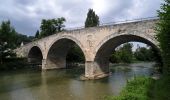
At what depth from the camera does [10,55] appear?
43.4 meters

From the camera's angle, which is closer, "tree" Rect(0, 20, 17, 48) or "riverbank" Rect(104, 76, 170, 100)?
"riverbank" Rect(104, 76, 170, 100)

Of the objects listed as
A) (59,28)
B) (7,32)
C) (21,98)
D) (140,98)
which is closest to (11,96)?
(21,98)

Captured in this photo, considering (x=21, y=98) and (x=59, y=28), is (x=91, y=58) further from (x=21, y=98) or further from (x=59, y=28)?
(x=59, y=28)

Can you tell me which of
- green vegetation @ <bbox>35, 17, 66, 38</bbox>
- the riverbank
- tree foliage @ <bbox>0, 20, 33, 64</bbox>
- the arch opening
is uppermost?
green vegetation @ <bbox>35, 17, 66, 38</bbox>

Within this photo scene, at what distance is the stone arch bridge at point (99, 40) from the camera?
81.4 feet

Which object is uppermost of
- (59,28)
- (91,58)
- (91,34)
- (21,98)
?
(59,28)

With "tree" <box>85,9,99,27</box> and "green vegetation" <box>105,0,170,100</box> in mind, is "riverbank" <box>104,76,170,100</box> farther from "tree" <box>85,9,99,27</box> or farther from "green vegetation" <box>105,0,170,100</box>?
"tree" <box>85,9,99,27</box>

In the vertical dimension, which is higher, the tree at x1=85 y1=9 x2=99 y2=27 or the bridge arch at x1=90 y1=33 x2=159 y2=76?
the tree at x1=85 y1=9 x2=99 y2=27

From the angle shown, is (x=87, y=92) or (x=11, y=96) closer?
(x=11, y=96)

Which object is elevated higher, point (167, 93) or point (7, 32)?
point (7, 32)

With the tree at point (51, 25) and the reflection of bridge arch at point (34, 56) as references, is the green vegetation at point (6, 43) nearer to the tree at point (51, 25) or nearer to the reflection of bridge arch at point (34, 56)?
the reflection of bridge arch at point (34, 56)

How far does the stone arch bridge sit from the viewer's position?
977 inches

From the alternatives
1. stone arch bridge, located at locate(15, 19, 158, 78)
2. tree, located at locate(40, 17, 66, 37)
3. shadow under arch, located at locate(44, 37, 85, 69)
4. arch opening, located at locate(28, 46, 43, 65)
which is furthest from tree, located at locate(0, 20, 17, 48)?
tree, located at locate(40, 17, 66, 37)

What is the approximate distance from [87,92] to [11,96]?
6.09m
